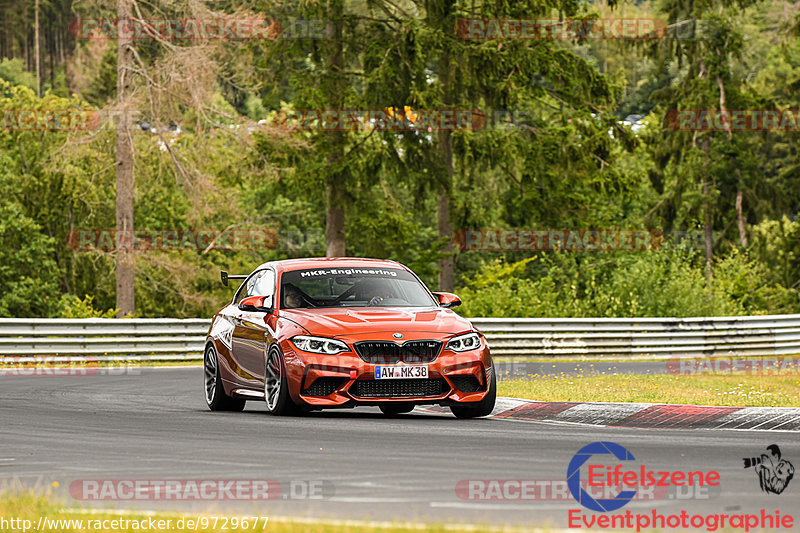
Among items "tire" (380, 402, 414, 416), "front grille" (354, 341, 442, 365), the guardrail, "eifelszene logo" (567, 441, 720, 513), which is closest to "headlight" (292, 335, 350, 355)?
"front grille" (354, 341, 442, 365)

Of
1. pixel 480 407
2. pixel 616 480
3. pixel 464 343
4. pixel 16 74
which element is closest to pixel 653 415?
pixel 480 407

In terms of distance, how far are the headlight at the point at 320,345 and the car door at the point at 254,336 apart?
2.33ft

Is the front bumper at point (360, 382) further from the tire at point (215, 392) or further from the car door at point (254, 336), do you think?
the tire at point (215, 392)

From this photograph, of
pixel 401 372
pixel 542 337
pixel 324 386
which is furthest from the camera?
pixel 542 337

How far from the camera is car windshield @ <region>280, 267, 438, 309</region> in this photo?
1423cm

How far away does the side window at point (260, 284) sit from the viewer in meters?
14.7

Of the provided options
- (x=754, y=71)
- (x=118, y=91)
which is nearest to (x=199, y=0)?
(x=118, y=91)

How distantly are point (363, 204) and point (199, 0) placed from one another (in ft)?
26.3

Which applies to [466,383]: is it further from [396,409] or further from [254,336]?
[254,336]

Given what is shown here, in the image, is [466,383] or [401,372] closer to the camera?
[401,372]

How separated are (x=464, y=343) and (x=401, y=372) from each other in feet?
2.73

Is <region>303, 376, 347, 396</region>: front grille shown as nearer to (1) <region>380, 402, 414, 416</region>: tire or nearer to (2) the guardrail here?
(1) <region>380, 402, 414, 416</region>: tire

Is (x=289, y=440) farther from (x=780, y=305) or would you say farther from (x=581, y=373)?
(x=780, y=305)

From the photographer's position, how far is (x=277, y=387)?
1352 cm
